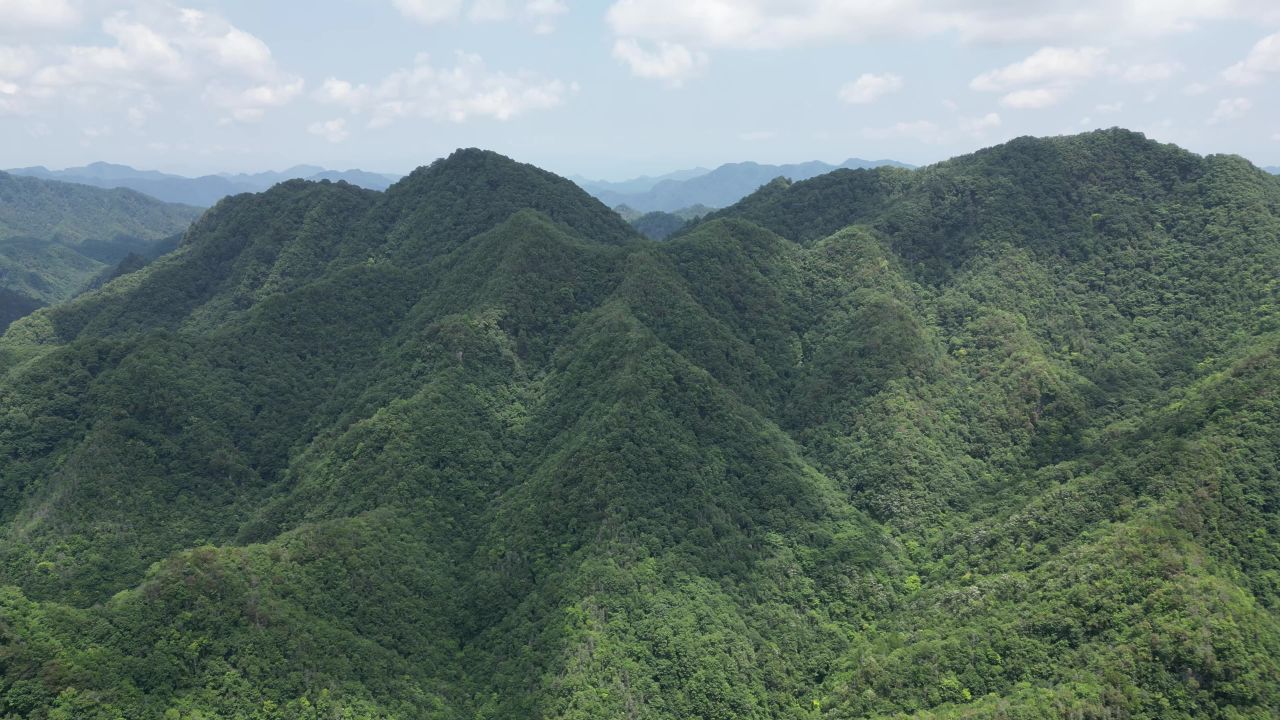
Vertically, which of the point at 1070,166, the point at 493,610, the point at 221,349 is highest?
the point at 1070,166

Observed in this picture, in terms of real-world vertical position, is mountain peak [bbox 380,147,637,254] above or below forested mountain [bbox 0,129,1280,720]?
above

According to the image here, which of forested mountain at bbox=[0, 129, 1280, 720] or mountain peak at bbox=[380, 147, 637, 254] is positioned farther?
mountain peak at bbox=[380, 147, 637, 254]

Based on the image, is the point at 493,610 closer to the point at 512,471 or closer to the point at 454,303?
the point at 512,471

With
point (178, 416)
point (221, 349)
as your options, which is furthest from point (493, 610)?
point (221, 349)

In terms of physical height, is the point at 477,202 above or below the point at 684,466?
above

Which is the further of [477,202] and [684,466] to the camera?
[477,202]

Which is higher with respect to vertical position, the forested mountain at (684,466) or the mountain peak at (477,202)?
the mountain peak at (477,202)

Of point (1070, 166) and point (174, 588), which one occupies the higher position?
point (1070, 166)

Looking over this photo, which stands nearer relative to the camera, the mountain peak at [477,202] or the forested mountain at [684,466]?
the forested mountain at [684,466]
